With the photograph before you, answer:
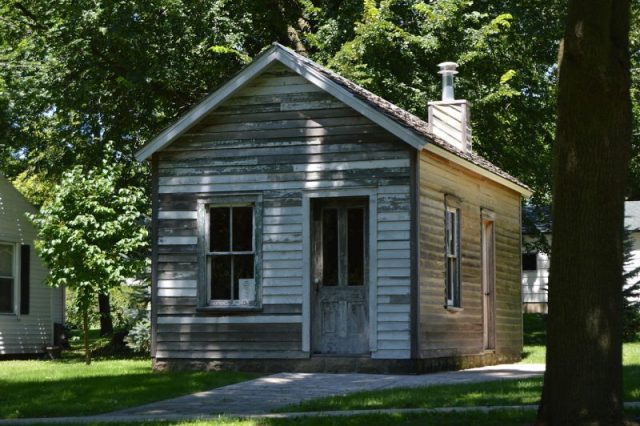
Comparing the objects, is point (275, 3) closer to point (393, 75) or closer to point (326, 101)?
point (393, 75)

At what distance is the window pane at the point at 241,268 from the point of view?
1864 cm

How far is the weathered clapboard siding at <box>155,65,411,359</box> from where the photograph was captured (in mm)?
17766

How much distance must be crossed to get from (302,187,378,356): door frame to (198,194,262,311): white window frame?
0.79 m

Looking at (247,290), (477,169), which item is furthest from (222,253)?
(477,169)

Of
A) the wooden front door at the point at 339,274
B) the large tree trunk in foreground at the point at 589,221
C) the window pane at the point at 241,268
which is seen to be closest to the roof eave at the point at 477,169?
the wooden front door at the point at 339,274

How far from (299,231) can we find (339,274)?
966 millimetres

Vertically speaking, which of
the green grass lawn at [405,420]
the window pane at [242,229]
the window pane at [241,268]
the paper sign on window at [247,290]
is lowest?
the green grass lawn at [405,420]

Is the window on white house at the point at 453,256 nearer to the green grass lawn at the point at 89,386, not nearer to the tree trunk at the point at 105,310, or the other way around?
the green grass lawn at the point at 89,386

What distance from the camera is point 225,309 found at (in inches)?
731

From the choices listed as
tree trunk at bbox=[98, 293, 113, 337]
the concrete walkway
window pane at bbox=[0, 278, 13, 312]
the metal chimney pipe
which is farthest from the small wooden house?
tree trunk at bbox=[98, 293, 113, 337]

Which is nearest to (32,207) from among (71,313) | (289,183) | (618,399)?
(289,183)

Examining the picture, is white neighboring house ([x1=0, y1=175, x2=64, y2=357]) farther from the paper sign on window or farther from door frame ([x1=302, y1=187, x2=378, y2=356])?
door frame ([x1=302, y1=187, x2=378, y2=356])

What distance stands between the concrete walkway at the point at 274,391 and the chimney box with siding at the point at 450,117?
5.33m

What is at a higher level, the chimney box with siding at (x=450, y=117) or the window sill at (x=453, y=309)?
the chimney box with siding at (x=450, y=117)
